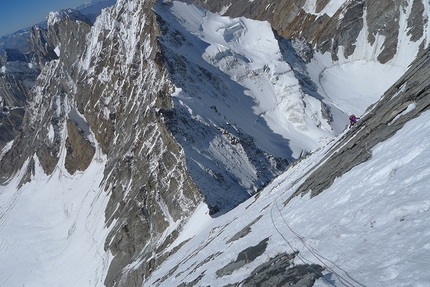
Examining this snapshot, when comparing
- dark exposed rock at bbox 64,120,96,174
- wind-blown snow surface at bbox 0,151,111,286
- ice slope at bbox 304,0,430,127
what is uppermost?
dark exposed rock at bbox 64,120,96,174

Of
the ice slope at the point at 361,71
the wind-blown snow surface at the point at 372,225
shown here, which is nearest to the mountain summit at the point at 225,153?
the wind-blown snow surface at the point at 372,225

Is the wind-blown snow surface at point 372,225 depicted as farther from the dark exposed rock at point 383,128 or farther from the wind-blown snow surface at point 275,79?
the wind-blown snow surface at point 275,79

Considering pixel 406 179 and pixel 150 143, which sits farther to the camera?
pixel 150 143

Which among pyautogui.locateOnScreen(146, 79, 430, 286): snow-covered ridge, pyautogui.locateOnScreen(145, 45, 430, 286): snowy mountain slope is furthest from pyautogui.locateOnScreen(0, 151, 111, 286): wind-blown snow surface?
pyautogui.locateOnScreen(146, 79, 430, 286): snow-covered ridge

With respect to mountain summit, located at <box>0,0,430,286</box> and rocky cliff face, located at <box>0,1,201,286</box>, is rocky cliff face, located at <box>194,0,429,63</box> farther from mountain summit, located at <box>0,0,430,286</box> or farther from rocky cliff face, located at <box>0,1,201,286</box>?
rocky cliff face, located at <box>0,1,201,286</box>

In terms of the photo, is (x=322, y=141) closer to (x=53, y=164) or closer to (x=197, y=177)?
(x=197, y=177)

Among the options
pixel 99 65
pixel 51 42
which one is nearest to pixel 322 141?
pixel 99 65
